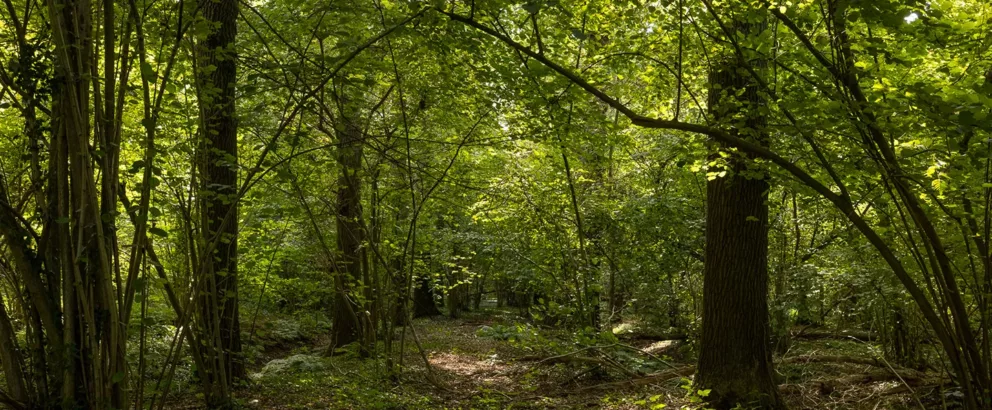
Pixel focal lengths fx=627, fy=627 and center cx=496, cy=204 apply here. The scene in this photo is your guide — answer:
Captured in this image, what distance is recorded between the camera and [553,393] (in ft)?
25.4

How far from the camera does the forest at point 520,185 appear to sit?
2605mm

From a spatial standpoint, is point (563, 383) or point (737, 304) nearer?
point (737, 304)

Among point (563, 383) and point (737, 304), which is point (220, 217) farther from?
point (563, 383)

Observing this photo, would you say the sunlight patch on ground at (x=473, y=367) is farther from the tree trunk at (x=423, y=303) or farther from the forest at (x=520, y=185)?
the tree trunk at (x=423, y=303)

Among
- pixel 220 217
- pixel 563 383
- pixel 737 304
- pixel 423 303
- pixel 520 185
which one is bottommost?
pixel 563 383

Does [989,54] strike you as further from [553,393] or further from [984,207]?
[553,393]

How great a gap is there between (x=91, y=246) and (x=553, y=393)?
617 cm

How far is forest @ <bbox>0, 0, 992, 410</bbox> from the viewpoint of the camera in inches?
103

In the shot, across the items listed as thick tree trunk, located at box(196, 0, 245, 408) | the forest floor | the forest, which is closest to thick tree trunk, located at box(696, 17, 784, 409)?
the forest

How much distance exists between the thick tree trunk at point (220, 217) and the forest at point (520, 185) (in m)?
0.04

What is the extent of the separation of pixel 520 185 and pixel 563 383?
275cm

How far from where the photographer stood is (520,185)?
29.1ft

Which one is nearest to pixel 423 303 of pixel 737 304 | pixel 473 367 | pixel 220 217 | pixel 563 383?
pixel 473 367

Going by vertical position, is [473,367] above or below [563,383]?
below
